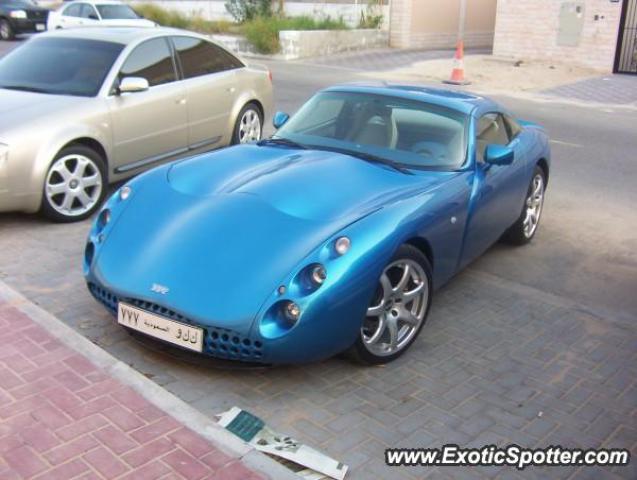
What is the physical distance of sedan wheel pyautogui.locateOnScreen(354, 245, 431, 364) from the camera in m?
4.06

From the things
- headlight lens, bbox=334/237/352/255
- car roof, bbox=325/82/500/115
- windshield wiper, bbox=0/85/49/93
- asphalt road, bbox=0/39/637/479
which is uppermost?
car roof, bbox=325/82/500/115

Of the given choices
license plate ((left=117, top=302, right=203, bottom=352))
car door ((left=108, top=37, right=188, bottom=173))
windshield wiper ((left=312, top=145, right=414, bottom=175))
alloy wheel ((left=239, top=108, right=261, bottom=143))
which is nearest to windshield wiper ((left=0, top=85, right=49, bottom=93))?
car door ((left=108, top=37, right=188, bottom=173))

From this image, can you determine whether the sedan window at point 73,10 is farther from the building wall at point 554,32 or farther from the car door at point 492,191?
the car door at point 492,191

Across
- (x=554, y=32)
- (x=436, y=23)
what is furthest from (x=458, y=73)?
(x=436, y=23)

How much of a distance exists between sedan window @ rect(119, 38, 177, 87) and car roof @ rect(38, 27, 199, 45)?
101mm

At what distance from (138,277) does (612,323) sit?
10.7 ft

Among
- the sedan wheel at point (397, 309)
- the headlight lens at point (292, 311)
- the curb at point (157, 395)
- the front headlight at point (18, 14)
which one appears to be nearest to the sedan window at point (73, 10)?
the front headlight at point (18, 14)

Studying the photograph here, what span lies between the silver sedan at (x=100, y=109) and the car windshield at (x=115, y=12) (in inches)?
563

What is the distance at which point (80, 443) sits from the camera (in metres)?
3.20

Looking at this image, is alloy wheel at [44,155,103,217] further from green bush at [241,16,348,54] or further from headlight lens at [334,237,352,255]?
green bush at [241,16,348,54]

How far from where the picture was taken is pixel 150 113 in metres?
7.02

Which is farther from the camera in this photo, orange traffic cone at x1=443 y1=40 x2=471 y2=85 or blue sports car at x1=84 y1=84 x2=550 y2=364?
orange traffic cone at x1=443 y1=40 x2=471 y2=85

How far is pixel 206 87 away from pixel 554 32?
55.6 ft

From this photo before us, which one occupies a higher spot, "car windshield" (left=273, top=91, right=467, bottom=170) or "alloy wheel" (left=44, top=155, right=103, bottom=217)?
"car windshield" (left=273, top=91, right=467, bottom=170)
